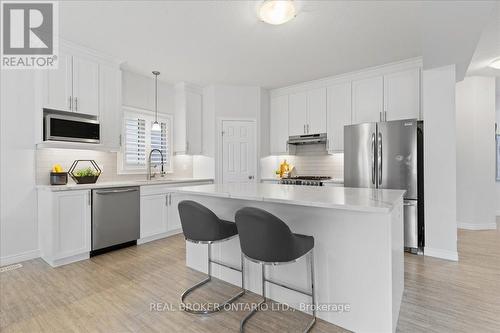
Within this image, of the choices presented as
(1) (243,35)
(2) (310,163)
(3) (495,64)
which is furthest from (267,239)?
(3) (495,64)

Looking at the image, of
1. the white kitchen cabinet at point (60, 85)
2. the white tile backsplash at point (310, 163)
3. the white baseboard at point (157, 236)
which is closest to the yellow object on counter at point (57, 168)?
the white kitchen cabinet at point (60, 85)

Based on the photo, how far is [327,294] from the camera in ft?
6.46

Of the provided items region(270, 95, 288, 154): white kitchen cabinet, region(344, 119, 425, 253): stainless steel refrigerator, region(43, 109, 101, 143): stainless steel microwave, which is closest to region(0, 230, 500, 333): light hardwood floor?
region(344, 119, 425, 253): stainless steel refrigerator

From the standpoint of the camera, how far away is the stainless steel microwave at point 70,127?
3145 millimetres

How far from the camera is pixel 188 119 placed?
498 cm

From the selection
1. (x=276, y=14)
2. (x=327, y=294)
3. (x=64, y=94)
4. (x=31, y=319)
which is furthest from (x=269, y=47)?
(x=31, y=319)

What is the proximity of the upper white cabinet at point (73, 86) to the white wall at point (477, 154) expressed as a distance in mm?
6377

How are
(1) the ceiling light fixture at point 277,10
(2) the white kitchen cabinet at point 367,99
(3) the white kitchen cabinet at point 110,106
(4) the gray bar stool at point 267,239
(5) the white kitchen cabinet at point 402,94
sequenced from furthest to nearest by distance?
1. (2) the white kitchen cabinet at point 367,99
2. (5) the white kitchen cabinet at point 402,94
3. (3) the white kitchen cabinet at point 110,106
4. (1) the ceiling light fixture at point 277,10
5. (4) the gray bar stool at point 267,239

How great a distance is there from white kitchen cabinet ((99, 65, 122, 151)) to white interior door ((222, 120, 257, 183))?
1894 mm

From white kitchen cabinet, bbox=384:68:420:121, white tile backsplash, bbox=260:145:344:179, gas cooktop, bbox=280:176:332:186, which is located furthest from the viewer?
white tile backsplash, bbox=260:145:344:179

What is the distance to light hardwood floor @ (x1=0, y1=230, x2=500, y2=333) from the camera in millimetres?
1921

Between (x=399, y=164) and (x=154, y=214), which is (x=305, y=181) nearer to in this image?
(x=399, y=164)

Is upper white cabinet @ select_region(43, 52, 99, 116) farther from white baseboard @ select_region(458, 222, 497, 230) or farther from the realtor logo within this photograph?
white baseboard @ select_region(458, 222, 497, 230)

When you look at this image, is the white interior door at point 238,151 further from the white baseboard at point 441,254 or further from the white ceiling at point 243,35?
the white baseboard at point 441,254
